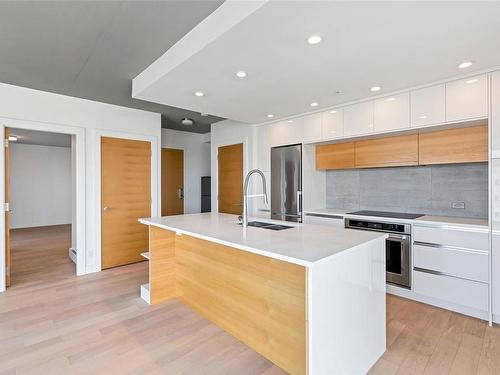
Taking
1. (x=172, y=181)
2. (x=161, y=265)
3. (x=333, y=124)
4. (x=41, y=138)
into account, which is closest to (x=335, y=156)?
(x=333, y=124)

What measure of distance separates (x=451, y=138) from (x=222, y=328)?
2.95 metres

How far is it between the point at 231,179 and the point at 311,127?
1.84 m

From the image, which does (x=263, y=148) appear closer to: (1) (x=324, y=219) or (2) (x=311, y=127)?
(2) (x=311, y=127)

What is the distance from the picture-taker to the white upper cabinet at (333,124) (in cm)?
343

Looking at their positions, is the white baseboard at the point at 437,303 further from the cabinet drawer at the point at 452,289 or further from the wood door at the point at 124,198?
the wood door at the point at 124,198

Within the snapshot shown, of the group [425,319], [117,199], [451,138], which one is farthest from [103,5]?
[425,319]

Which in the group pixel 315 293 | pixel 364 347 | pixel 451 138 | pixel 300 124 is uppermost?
pixel 300 124

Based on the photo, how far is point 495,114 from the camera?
A: 93.1 inches

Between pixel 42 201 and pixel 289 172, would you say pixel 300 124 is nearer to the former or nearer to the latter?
pixel 289 172

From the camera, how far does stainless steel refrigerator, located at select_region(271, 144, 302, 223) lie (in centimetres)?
394

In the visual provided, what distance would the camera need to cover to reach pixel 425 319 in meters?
2.49

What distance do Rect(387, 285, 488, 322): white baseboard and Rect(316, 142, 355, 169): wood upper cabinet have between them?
62.4 inches

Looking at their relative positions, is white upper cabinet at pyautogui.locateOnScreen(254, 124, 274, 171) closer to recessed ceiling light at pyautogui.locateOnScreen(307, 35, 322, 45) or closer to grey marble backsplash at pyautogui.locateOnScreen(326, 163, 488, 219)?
grey marble backsplash at pyautogui.locateOnScreen(326, 163, 488, 219)

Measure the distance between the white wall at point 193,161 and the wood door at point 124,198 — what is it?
1631mm
